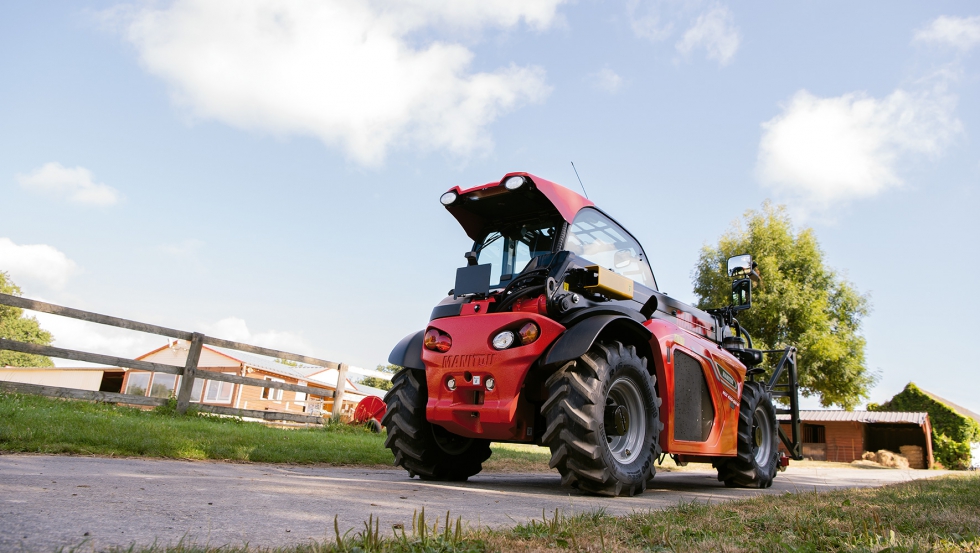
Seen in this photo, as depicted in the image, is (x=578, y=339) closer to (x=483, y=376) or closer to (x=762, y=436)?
(x=483, y=376)

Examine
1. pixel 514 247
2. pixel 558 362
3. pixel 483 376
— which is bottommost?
pixel 483 376

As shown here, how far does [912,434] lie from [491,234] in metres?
31.0

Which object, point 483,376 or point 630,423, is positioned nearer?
point 483,376

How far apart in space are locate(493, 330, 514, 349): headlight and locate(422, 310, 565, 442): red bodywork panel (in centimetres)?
4

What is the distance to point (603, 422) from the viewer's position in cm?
450

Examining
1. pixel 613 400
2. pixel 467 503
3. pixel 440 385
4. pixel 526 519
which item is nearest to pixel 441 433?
pixel 440 385

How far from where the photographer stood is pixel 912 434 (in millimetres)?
28922

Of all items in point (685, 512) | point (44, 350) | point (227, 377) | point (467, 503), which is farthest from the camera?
point (227, 377)

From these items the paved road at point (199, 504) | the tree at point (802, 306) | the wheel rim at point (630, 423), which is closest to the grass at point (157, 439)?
the paved road at point (199, 504)

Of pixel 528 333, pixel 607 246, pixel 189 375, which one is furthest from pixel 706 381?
pixel 189 375

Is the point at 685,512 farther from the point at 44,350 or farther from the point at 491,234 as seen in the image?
the point at 44,350

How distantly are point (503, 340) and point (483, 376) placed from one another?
0.30m

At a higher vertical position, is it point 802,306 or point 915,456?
point 802,306

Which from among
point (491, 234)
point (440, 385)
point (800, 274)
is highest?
point (800, 274)
